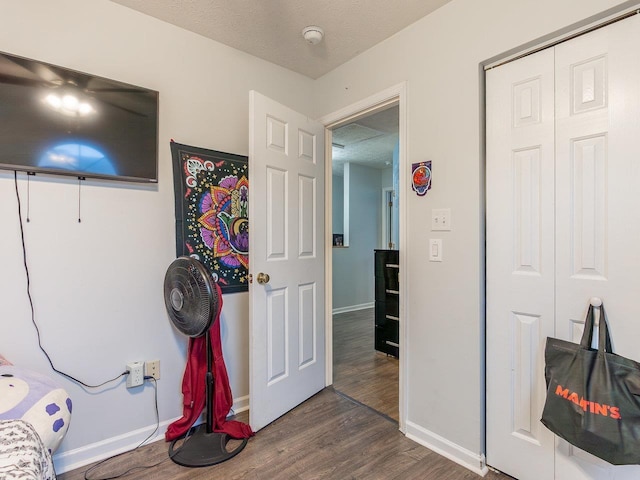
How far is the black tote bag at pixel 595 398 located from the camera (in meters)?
1.15

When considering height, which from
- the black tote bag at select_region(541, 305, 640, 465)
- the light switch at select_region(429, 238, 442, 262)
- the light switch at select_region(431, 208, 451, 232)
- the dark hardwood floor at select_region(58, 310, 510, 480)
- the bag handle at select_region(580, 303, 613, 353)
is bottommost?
the dark hardwood floor at select_region(58, 310, 510, 480)

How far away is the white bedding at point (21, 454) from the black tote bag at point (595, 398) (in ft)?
5.47

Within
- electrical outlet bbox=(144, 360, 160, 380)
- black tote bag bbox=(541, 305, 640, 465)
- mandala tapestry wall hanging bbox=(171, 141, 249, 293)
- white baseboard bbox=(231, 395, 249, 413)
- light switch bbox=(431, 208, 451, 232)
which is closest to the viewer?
black tote bag bbox=(541, 305, 640, 465)

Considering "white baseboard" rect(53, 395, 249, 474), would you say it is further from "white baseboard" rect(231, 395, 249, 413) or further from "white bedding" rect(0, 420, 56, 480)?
"white bedding" rect(0, 420, 56, 480)

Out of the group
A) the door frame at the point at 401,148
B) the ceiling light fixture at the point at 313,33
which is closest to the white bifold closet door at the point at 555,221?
the door frame at the point at 401,148

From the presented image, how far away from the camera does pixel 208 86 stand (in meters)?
2.16

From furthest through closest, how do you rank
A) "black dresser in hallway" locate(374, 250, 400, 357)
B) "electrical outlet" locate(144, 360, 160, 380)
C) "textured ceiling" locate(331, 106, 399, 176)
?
1. "textured ceiling" locate(331, 106, 399, 176)
2. "black dresser in hallway" locate(374, 250, 400, 357)
3. "electrical outlet" locate(144, 360, 160, 380)

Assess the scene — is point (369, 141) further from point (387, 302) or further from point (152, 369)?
point (152, 369)

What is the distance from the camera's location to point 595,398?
1205 mm

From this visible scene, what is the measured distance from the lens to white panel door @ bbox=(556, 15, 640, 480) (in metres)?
1.29

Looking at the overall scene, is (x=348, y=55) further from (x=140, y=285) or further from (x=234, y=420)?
(x=234, y=420)

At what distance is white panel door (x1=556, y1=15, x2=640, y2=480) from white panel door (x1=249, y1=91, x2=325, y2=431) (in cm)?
144

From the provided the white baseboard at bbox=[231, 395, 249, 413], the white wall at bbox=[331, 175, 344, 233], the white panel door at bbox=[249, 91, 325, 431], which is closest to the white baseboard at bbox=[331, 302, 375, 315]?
the white wall at bbox=[331, 175, 344, 233]

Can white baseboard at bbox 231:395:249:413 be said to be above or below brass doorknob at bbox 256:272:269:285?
below
